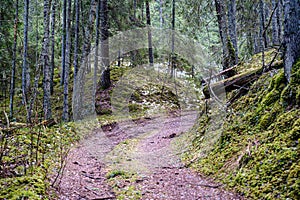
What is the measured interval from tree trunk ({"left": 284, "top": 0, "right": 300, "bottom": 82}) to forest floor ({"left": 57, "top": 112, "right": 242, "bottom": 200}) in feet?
9.67

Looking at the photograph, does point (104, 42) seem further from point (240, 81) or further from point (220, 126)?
point (220, 126)

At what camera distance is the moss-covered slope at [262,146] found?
436cm

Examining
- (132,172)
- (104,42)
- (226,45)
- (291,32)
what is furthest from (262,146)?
(104,42)

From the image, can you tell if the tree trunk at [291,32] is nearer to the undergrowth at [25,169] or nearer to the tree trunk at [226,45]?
the tree trunk at [226,45]

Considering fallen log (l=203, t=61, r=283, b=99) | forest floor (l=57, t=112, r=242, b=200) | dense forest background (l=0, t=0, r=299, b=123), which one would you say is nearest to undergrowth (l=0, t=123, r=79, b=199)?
forest floor (l=57, t=112, r=242, b=200)

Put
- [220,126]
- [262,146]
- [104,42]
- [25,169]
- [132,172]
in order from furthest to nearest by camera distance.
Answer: [104,42] → [220,126] → [132,172] → [262,146] → [25,169]

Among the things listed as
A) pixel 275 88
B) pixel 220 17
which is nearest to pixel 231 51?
pixel 220 17

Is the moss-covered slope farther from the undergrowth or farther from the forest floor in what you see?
the undergrowth

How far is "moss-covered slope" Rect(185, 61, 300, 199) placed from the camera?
14.3 ft

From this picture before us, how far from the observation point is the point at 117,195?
5438mm

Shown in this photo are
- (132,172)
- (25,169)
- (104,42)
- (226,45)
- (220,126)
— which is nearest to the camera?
(25,169)

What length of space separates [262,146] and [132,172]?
10.6 feet

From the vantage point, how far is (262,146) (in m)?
5.36

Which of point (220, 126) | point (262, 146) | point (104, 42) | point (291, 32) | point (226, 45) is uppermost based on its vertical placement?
point (104, 42)
